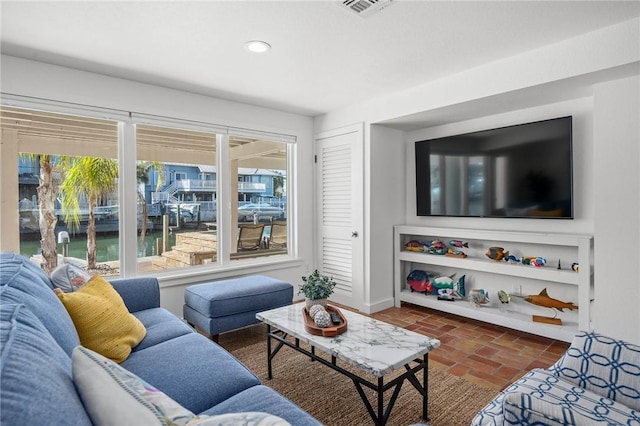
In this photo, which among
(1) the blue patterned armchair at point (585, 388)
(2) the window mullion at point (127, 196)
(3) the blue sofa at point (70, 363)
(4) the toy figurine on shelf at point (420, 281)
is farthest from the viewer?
(4) the toy figurine on shelf at point (420, 281)

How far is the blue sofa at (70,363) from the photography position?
2.17ft

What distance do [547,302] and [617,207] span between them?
1.06 meters

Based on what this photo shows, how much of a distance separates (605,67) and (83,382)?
310 cm

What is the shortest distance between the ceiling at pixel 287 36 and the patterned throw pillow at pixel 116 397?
187 cm

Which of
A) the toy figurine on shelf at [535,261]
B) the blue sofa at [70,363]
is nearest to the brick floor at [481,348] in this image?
the toy figurine on shelf at [535,261]

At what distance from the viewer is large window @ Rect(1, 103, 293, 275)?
9.33 feet

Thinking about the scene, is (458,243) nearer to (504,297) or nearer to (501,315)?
(504,297)

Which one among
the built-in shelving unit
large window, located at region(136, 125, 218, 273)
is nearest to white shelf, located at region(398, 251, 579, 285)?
the built-in shelving unit

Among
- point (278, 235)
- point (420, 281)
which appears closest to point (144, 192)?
point (278, 235)

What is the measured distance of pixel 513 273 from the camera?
312cm

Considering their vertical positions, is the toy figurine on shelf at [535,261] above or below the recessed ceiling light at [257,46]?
below

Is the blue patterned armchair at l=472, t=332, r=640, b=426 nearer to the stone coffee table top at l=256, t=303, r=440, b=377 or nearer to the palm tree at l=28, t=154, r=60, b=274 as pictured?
the stone coffee table top at l=256, t=303, r=440, b=377

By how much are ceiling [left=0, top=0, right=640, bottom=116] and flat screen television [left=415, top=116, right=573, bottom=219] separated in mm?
841

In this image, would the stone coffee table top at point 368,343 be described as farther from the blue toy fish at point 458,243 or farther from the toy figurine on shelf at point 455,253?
the blue toy fish at point 458,243
